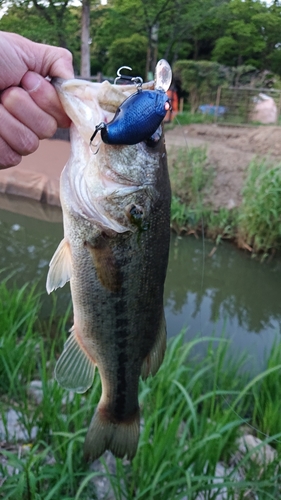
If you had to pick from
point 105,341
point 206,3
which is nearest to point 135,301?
point 105,341

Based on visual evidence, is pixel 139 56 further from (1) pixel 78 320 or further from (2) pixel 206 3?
(1) pixel 78 320

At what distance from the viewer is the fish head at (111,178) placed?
1.26m

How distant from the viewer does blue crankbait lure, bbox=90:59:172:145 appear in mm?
1092

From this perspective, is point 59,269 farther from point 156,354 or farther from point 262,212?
point 262,212

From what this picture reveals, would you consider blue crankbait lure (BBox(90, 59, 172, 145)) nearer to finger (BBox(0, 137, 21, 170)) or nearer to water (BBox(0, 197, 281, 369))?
finger (BBox(0, 137, 21, 170))

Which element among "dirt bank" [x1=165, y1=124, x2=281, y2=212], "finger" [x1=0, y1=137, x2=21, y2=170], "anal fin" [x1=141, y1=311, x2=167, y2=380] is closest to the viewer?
"finger" [x1=0, y1=137, x2=21, y2=170]

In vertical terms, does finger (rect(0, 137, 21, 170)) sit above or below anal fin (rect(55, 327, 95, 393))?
above

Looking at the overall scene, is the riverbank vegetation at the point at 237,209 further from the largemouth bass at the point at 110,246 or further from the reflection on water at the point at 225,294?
the largemouth bass at the point at 110,246

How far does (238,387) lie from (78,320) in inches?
74.9

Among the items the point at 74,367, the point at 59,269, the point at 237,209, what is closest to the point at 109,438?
the point at 74,367

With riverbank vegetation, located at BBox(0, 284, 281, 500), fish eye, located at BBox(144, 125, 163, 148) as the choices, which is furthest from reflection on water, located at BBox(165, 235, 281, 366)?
fish eye, located at BBox(144, 125, 163, 148)

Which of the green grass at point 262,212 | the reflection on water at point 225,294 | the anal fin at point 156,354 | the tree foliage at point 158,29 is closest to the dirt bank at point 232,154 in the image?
the green grass at point 262,212

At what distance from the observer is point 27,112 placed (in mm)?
1291

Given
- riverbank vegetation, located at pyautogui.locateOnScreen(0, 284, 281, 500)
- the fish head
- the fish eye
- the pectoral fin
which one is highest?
the fish eye
